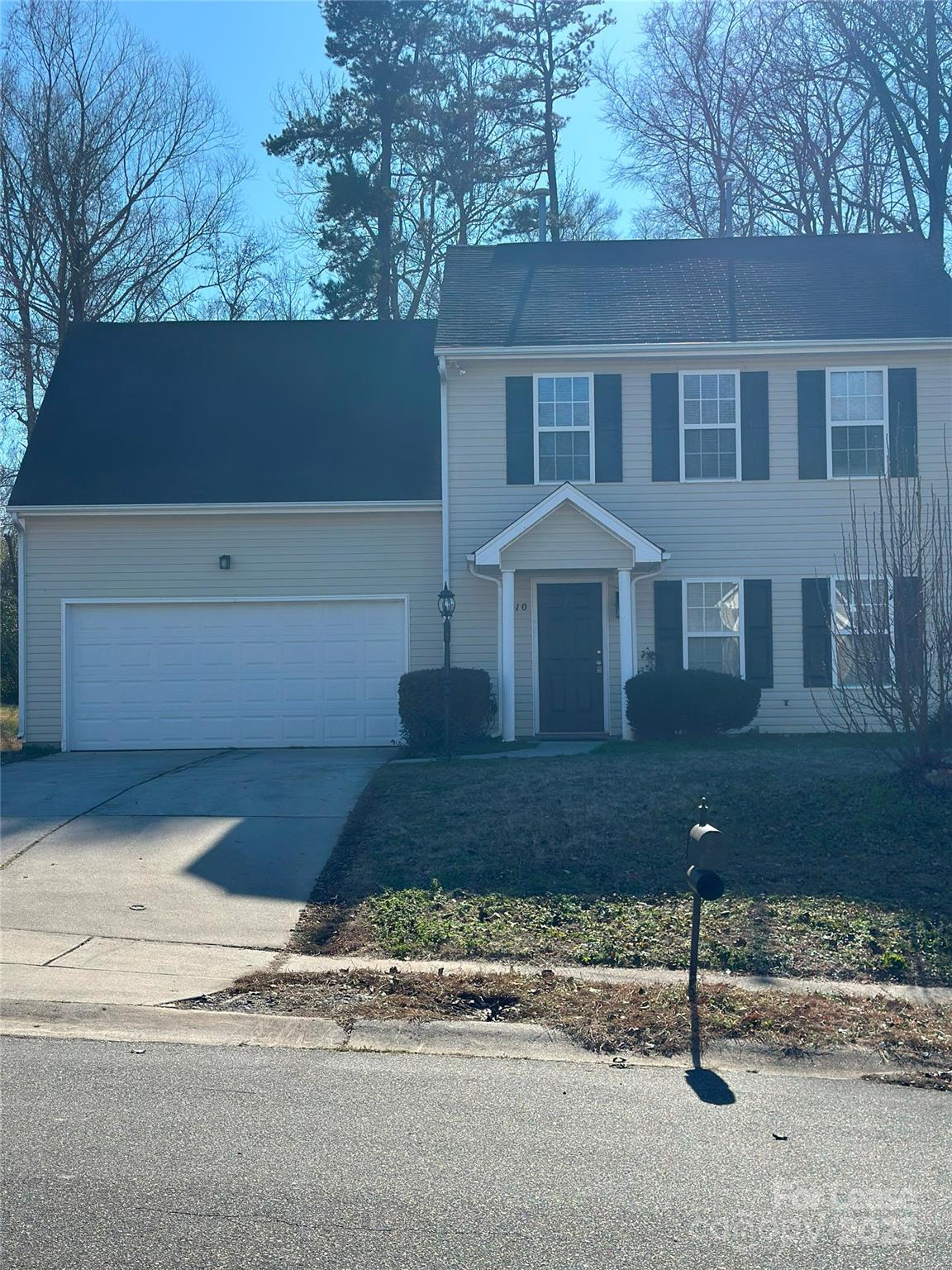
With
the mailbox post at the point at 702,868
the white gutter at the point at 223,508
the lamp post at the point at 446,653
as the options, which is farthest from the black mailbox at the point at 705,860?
the white gutter at the point at 223,508

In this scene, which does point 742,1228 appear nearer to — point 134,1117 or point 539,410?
point 134,1117

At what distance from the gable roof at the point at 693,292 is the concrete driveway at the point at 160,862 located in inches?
280

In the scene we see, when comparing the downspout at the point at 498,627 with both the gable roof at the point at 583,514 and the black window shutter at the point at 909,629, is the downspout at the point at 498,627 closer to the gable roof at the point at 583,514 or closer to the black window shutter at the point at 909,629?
the gable roof at the point at 583,514

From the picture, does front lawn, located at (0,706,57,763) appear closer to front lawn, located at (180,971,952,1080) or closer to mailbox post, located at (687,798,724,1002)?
front lawn, located at (180,971,952,1080)

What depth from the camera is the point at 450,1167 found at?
4641mm

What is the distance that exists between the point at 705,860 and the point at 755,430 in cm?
1181

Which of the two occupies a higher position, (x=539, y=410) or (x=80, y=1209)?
(x=539, y=410)

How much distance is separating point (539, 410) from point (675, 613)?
351cm

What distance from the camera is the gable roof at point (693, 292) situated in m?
17.3

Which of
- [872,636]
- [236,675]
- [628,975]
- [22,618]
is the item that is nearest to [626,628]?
[236,675]

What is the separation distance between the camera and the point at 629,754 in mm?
14125

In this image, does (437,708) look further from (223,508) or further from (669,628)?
(223,508)

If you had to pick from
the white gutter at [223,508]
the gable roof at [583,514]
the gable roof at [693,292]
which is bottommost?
the gable roof at [583,514]

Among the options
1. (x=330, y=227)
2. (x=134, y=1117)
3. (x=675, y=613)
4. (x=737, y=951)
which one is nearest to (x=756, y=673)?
(x=675, y=613)
